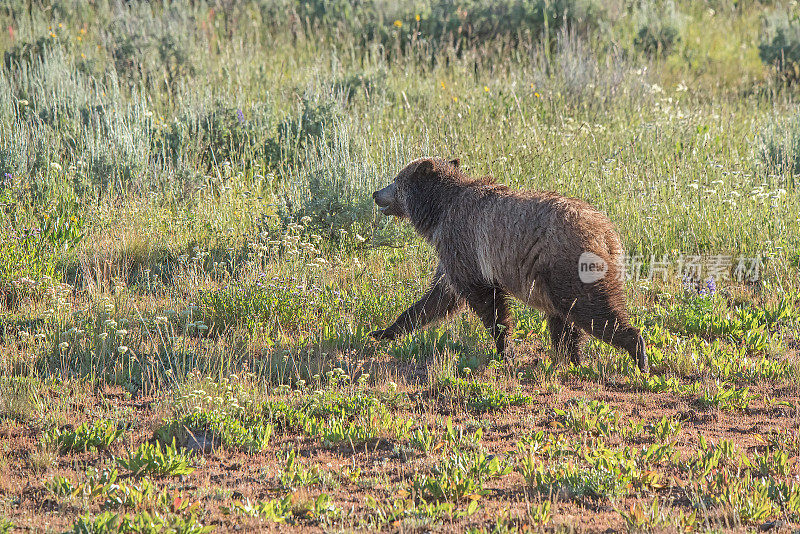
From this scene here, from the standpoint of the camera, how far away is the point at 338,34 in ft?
45.9

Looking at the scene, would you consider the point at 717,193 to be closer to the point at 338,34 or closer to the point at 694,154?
the point at 694,154

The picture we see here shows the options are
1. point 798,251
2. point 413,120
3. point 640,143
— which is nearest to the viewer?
point 798,251

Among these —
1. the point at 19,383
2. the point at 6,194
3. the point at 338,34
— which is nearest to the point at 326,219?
the point at 6,194

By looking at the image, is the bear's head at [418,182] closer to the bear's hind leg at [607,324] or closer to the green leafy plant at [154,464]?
the bear's hind leg at [607,324]

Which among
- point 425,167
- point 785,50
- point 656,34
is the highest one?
point 656,34

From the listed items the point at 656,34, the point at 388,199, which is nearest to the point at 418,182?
the point at 388,199

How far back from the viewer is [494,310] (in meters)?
6.09

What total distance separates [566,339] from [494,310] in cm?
55

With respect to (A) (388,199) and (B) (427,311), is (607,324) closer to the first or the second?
(B) (427,311)

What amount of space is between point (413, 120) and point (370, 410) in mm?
6381

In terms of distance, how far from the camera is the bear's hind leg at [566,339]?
603 cm

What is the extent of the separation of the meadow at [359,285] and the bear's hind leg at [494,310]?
0.55 ft

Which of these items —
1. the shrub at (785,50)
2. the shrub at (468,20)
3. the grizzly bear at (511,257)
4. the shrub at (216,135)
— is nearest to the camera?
the grizzly bear at (511,257)

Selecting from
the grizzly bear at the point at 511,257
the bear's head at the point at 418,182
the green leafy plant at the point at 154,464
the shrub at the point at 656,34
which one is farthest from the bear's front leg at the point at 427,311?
the shrub at the point at 656,34
